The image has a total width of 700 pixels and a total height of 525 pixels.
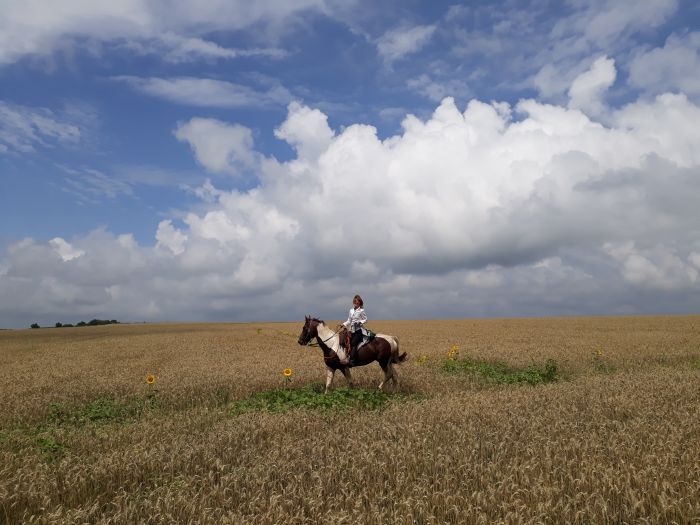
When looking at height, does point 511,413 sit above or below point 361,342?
below

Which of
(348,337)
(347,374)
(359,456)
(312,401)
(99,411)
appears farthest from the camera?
(347,374)

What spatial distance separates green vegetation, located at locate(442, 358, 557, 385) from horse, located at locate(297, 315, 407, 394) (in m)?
4.00

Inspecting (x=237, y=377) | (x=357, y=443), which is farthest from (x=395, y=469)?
(x=237, y=377)

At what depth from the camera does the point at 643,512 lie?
4844 millimetres

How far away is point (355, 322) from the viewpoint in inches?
599

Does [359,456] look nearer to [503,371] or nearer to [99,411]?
[99,411]

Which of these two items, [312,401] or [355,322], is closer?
[312,401]

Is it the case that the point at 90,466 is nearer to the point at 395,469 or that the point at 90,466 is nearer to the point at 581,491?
the point at 395,469

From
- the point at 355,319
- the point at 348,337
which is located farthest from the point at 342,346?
the point at 355,319

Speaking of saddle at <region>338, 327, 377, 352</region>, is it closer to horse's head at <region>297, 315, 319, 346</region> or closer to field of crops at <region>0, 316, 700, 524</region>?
horse's head at <region>297, 315, 319, 346</region>

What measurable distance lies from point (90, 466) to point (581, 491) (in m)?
6.33

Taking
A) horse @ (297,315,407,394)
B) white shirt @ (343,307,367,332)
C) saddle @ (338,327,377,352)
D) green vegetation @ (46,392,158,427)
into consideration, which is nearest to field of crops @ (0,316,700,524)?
green vegetation @ (46,392,158,427)

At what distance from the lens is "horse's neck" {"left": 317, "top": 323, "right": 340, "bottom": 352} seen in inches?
598

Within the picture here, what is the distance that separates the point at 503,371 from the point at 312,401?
34.3 ft
